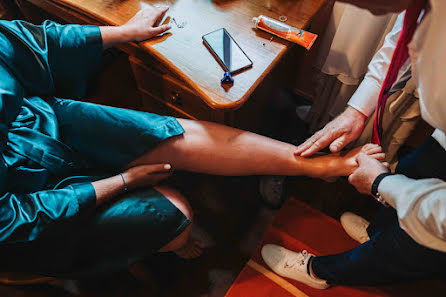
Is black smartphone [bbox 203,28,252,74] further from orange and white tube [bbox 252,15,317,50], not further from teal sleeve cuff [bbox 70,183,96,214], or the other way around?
teal sleeve cuff [bbox 70,183,96,214]

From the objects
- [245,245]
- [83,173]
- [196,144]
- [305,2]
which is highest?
[305,2]

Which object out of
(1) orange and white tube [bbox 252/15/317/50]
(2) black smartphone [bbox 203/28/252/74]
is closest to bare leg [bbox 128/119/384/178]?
(2) black smartphone [bbox 203/28/252/74]

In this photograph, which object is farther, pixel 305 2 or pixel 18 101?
pixel 305 2

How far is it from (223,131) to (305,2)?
57 cm

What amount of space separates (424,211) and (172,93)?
939 mm

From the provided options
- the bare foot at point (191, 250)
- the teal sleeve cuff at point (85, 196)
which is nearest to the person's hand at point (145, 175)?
the teal sleeve cuff at point (85, 196)

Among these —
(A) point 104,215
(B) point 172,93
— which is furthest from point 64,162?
(B) point 172,93

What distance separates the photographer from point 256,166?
99cm

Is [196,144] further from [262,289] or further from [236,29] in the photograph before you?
[262,289]

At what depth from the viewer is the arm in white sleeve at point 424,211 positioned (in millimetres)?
557

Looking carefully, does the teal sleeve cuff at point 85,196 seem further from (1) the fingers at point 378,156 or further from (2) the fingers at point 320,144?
(1) the fingers at point 378,156

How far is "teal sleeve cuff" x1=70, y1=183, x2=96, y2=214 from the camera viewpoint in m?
0.80

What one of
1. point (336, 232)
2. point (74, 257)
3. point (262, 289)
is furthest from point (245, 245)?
point (74, 257)

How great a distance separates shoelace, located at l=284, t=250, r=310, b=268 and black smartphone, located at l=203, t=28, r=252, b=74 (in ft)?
2.57
